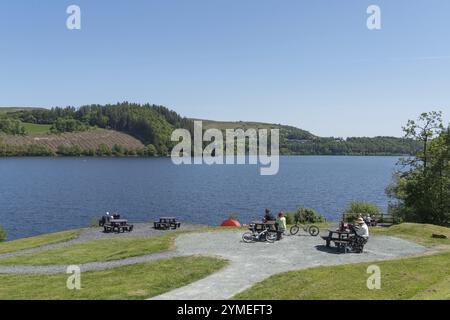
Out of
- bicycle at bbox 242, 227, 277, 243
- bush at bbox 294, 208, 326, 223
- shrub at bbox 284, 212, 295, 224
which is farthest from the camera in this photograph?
bush at bbox 294, 208, 326, 223

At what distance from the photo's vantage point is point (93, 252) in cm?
3128

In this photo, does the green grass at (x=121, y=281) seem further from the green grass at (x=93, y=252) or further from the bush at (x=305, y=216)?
the bush at (x=305, y=216)

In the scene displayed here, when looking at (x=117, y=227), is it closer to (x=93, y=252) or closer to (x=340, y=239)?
(x=93, y=252)

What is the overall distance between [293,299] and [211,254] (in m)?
10.3

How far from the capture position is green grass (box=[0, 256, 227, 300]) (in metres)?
19.3

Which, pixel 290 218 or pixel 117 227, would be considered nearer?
pixel 117 227

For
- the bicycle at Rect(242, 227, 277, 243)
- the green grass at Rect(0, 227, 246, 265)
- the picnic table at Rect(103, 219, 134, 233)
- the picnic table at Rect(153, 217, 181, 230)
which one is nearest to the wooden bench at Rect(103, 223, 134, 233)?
the picnic table at Rect(103, 219, 134, 233)

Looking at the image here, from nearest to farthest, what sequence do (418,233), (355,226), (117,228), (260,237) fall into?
(355,226)
(260,237)
(418,233)
(117,228)

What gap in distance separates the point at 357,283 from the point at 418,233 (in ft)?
59.0

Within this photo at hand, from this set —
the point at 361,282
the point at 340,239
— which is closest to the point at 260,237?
the point at 340,239

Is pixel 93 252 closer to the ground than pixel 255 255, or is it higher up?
closer to the ground

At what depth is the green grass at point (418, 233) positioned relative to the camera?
32000 millimetres

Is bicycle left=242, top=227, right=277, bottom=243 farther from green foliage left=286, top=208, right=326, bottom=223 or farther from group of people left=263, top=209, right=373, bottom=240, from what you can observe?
green foliage left=286, top=208, right=326, bottom=223
